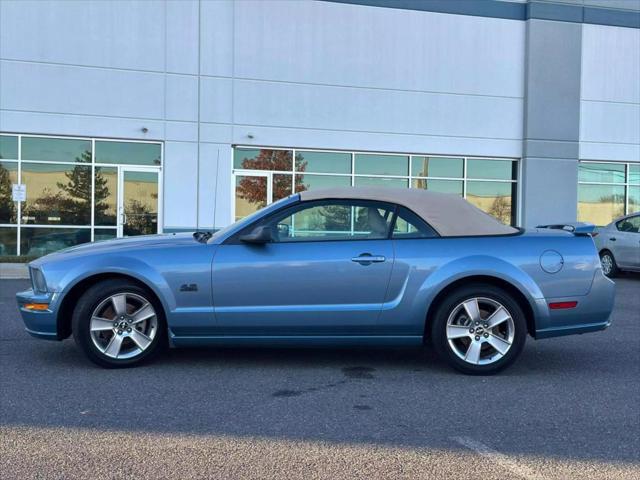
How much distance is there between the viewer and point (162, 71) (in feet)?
51.5

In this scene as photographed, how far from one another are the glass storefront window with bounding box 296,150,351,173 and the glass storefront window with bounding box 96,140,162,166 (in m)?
3.72

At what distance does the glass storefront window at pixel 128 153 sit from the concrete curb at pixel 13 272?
3.71 m

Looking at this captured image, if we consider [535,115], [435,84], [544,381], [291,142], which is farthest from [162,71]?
[544,381]

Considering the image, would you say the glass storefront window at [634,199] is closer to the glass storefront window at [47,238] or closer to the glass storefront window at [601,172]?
the glass storefront window at [601,172]

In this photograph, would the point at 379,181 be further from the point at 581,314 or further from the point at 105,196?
the point at 581,314

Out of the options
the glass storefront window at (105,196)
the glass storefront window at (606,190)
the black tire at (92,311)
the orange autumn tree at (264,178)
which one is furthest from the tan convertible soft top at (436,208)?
the glass storefront window at (606,190)

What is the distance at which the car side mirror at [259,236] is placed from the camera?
5125 millimetres

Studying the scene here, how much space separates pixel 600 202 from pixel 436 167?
553 centimetres

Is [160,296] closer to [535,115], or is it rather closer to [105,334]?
[105,334]

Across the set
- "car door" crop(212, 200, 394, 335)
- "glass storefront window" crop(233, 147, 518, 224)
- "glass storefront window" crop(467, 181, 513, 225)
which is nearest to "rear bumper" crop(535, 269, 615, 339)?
"car door" crop(212, 200, 394, 335)

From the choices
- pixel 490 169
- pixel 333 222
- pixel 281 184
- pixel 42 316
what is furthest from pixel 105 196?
pixel 333 222

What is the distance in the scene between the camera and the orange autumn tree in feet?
54.6

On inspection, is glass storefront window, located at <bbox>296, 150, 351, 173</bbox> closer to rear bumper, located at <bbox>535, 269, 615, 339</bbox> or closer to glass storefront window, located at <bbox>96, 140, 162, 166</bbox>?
glass storefront window, located at <bbox>96, 140, 162, 166</bbox>

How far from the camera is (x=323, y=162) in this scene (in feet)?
55.9
